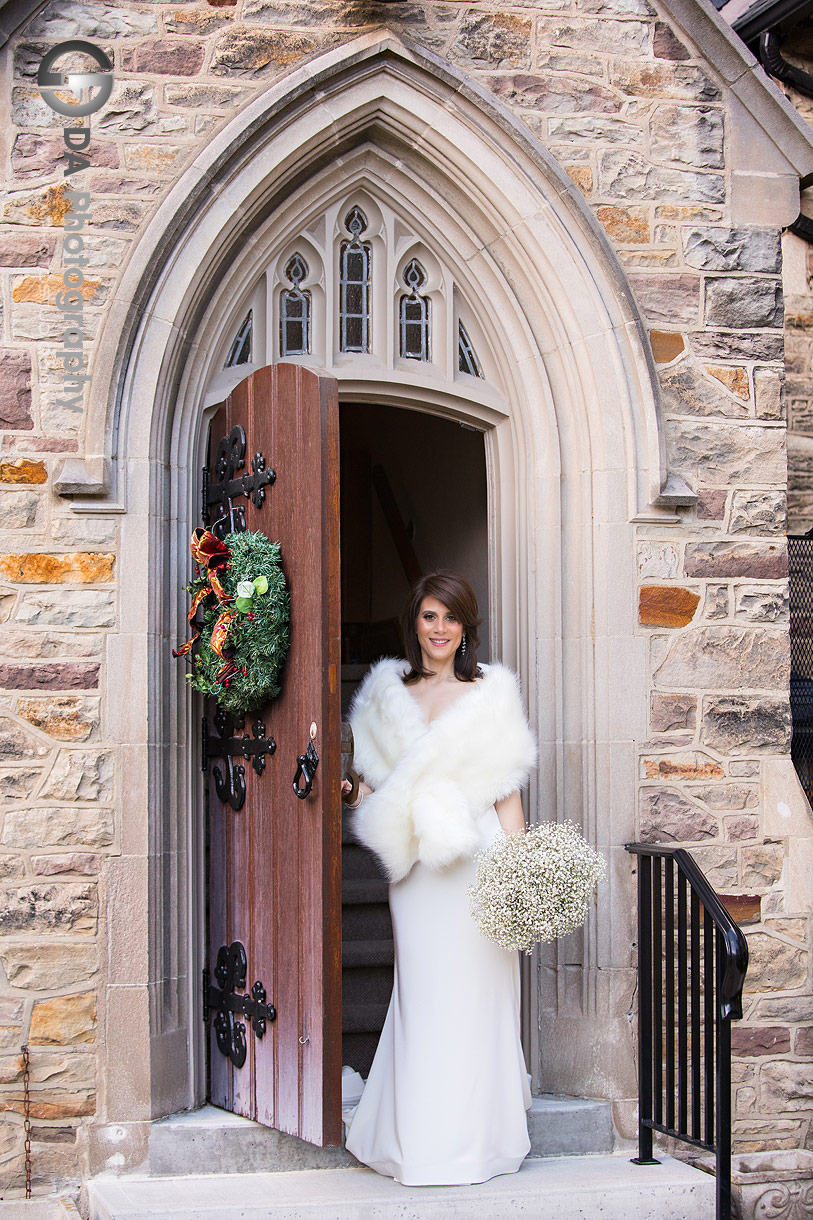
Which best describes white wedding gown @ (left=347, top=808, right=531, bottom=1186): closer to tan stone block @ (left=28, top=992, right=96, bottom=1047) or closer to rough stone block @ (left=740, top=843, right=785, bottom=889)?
tan stone block @ (left=28, top=992, right=96, bottom=1047)

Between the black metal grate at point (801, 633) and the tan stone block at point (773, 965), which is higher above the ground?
the black metal grate at point (801, 633)

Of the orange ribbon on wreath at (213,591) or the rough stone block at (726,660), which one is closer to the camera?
the orange ribbon on wreath at (213,591)

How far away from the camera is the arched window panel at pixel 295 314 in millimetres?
4656

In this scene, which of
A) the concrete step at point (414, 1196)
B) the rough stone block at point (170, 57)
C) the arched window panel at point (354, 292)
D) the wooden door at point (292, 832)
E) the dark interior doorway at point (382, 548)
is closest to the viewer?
the wooden door at point (292, 832)

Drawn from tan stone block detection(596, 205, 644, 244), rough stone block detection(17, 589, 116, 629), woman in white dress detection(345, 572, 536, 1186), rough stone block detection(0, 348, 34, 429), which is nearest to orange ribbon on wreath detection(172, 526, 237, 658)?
rough stone block detection(17, 589, 116, 629)

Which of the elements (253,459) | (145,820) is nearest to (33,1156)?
(145,820)

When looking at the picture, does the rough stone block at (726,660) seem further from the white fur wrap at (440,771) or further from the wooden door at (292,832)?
the wooden door at (292,832)

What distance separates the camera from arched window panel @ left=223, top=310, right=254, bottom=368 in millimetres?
4590

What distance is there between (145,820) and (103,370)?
143cm

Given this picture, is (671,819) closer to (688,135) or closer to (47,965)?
(47,965)

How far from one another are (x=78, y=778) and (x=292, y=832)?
774mm

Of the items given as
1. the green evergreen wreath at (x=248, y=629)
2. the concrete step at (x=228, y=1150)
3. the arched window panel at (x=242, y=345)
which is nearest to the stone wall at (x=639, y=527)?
the concrete step at (x=228, y=1150)

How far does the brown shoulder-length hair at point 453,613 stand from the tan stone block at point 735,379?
1263 millimetres

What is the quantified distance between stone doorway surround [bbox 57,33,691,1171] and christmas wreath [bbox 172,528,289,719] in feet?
0.72
